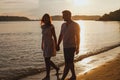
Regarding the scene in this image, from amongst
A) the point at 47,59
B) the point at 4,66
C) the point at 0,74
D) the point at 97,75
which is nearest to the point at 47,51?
the point at 47,59

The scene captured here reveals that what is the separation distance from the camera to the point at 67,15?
1016 centimetres

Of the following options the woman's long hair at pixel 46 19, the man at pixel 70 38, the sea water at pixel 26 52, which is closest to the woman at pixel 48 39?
the woman's long hair at pixel 46 19

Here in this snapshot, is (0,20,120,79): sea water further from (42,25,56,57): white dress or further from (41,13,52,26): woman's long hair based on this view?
(41,13,52,26): woman's long hair

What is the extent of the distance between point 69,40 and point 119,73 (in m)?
2.55

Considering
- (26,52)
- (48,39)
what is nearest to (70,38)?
(48,39)

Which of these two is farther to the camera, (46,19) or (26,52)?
(26,52)

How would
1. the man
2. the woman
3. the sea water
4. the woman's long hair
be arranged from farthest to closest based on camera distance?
the sea water
the woman
the woman's long hair
the man

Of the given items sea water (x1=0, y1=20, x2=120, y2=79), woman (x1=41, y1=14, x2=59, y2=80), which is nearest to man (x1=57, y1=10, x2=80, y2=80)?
woman (x1=41, y1=14, x2=59, y2=80)

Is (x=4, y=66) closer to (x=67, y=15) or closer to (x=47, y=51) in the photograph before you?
(x=47, y=51)

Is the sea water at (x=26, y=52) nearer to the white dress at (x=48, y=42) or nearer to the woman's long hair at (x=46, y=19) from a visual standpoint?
the white dress at (x=48, y=42)

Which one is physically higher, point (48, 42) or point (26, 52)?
point (48, 42)

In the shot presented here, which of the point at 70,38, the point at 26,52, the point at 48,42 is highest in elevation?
the point at 70,38

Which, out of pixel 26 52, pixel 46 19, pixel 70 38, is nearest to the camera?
pixel 70 38

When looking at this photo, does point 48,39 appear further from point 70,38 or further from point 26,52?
point 26,52
